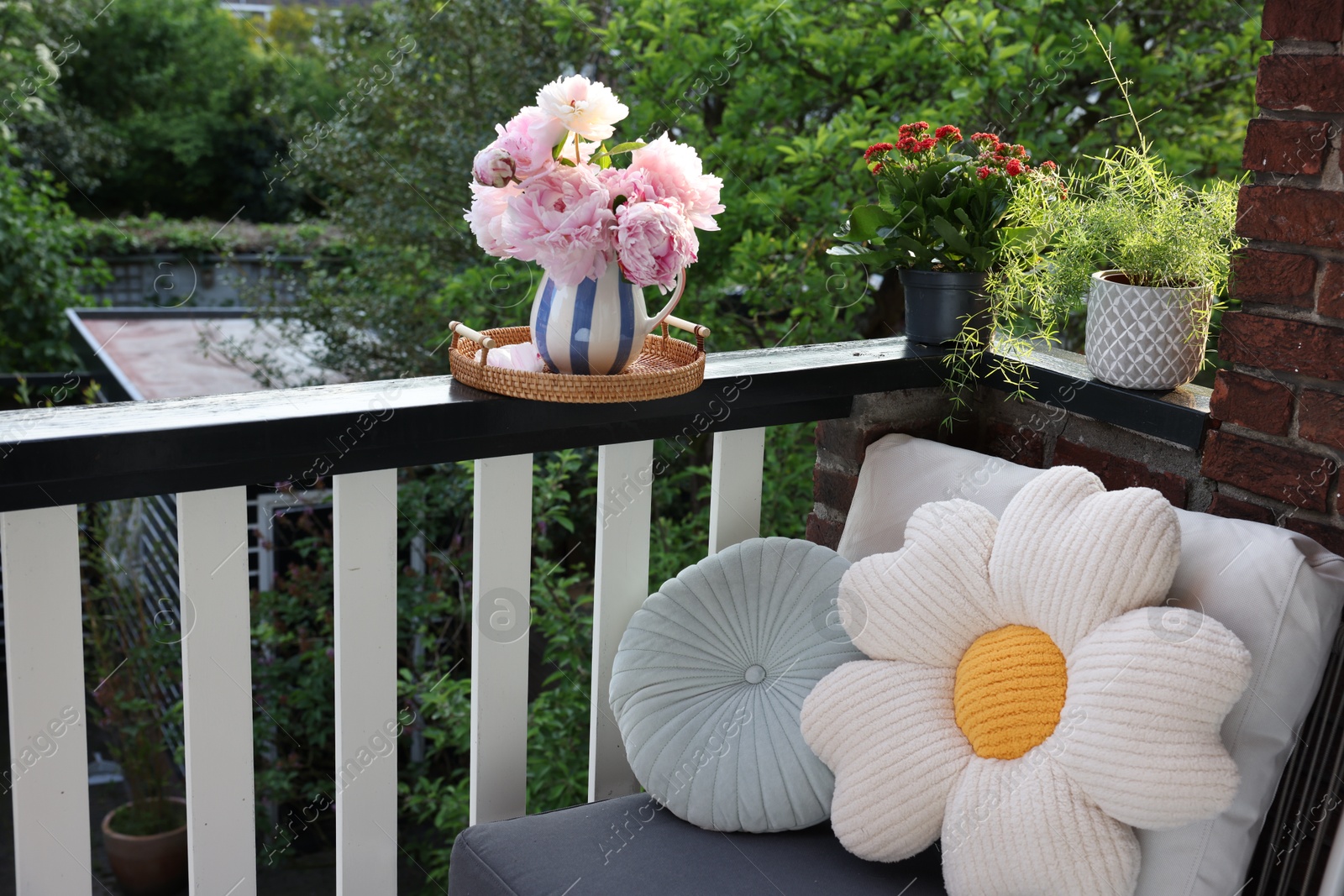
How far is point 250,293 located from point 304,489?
129 cm

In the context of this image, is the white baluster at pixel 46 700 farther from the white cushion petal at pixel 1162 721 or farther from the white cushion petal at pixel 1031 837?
the white cushion petal at pixel 1162 721

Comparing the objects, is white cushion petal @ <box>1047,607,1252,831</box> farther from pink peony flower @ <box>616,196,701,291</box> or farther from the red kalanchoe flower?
the red kalanchoe flower

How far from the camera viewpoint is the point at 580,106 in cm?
131

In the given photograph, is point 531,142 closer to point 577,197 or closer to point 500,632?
point 577,197

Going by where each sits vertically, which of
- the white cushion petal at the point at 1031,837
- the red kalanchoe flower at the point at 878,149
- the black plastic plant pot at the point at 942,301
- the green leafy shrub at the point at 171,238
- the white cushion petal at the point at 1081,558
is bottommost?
the white cushion petal at the point at 1031,837

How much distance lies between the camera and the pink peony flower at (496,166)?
1.32 m

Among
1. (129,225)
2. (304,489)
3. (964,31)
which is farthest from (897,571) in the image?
(129,225)

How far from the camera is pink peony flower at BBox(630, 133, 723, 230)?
4.50ft

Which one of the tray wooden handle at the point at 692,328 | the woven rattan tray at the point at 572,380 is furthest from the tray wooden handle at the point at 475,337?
the tray wooden handle at the point at 692,328

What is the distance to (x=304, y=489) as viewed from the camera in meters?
3.84

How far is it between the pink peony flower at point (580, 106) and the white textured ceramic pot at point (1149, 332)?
0.70 meters

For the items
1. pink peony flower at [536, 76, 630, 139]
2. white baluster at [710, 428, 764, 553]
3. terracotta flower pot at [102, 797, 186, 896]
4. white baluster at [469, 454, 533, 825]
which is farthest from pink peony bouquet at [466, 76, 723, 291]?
terracotta flower pot at [102, 797, 186, 896]

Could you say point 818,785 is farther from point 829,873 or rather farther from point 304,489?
point 304,489

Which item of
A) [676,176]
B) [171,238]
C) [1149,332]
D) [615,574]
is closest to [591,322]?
[676,176]
